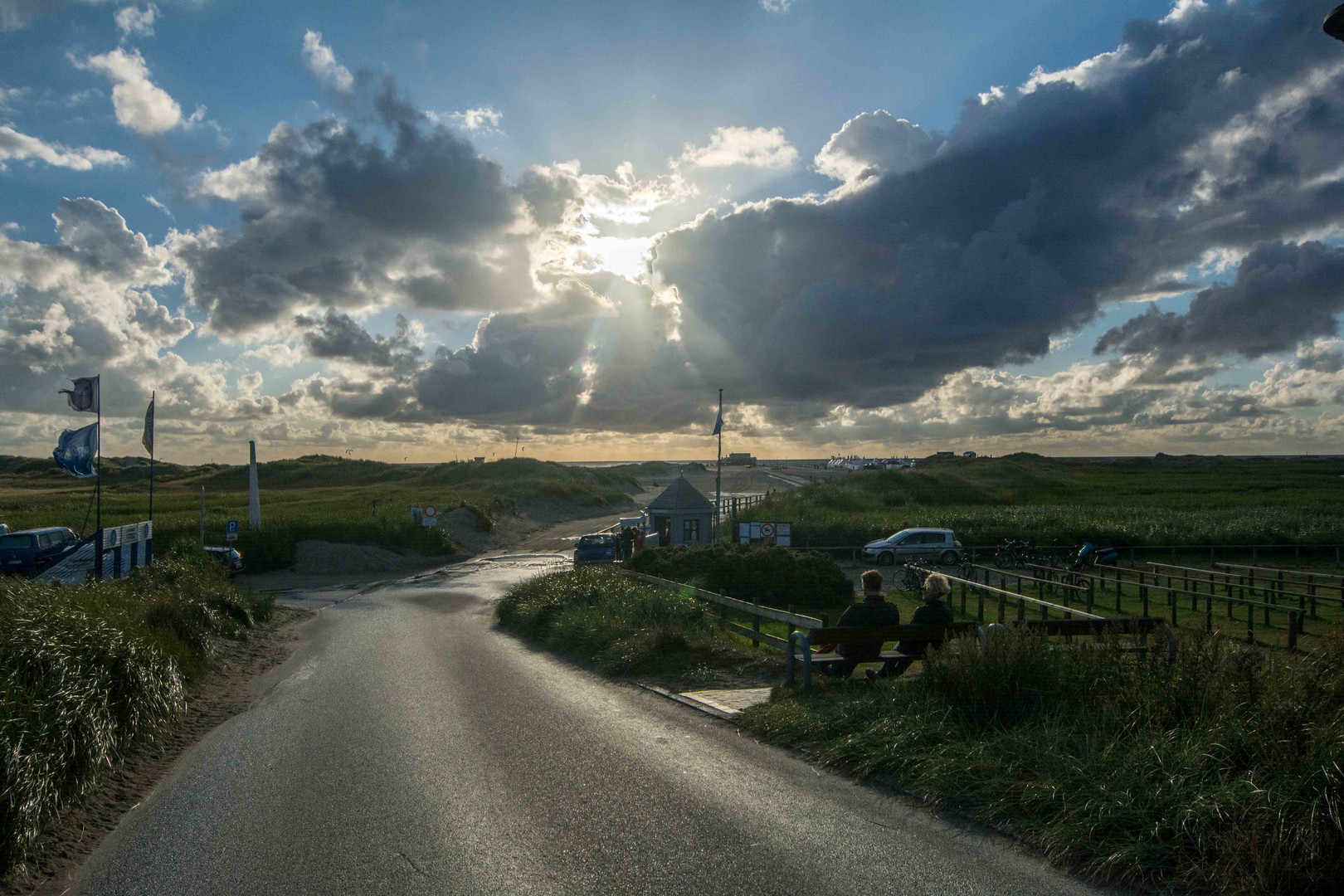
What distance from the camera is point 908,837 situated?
544cm

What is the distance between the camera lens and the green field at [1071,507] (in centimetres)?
3684

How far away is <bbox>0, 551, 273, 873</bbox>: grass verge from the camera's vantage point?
19.5ft

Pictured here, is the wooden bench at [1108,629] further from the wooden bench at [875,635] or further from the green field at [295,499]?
the green field at [295,499]

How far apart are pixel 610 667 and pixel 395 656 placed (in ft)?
16.4

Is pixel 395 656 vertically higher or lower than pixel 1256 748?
lower

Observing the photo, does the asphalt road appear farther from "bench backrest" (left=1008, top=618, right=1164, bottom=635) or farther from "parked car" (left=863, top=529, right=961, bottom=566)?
"parked car" (left=863, top=529, right=961, bottom=566)

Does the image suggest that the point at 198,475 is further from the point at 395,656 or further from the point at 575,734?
the point at 575,734

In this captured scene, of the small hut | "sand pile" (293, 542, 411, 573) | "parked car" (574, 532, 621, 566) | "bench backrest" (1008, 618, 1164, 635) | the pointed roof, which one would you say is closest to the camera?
"bench backrest" (1008, 618, 1164, 635)

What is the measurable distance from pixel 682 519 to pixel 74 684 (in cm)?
2659

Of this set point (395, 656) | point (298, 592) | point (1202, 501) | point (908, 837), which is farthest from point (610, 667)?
point (1202, 501)

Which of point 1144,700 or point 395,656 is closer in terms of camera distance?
point 1144,700

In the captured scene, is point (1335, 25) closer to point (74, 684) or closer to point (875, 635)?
point (875, 635)

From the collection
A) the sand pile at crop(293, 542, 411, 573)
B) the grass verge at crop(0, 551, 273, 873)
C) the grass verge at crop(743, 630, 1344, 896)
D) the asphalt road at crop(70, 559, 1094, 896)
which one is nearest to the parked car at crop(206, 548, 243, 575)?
the sand pile at crop(293, 542, 411, 573)

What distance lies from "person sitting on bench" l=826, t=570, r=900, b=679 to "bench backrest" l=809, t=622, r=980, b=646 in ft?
1.04
